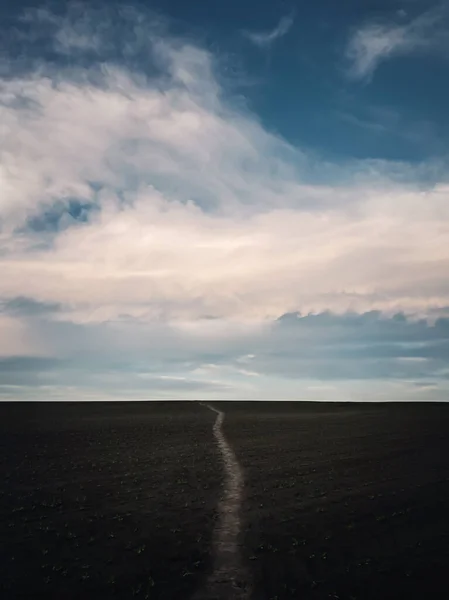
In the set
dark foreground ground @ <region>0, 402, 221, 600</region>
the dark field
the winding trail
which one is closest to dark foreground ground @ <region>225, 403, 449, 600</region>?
the dark field

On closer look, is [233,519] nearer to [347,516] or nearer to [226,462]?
[347,516]

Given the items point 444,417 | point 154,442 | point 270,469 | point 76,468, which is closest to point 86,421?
point 154,442

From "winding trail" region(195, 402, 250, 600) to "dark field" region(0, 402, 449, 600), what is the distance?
461mm

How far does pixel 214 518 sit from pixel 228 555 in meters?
5.68

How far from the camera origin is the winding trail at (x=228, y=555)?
1931 cm

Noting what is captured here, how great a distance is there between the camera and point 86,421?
8388cm

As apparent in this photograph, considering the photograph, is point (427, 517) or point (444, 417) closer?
point (427, 517)

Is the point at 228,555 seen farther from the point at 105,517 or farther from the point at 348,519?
the point at 105,517

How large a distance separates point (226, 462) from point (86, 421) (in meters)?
44.2

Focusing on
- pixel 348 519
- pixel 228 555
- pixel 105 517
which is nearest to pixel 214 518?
pixel 228 555

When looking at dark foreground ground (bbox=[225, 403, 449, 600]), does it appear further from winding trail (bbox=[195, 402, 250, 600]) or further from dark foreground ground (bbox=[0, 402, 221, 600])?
dark foreground ground (bbox=[0, 402, 221, 600])

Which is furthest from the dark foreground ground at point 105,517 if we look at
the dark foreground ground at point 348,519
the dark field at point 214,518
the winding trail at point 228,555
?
the dark foreground ground at point 348,519

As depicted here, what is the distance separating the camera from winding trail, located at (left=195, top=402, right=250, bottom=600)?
1931 centimetres

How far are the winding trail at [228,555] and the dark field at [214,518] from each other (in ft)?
1.51
